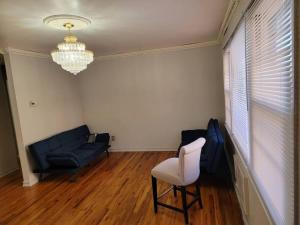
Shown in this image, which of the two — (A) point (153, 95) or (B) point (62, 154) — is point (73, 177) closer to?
(B) point (62, 154)

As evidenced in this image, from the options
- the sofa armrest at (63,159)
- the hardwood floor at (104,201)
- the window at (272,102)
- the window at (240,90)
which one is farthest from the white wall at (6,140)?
the window at (272,102)

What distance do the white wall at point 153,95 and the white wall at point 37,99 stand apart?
0.62 meters

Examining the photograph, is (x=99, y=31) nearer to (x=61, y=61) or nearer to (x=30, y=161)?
(x=61, y=61)

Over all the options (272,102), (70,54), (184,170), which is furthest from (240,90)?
(70,54)

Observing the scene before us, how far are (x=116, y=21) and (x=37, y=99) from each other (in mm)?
2437

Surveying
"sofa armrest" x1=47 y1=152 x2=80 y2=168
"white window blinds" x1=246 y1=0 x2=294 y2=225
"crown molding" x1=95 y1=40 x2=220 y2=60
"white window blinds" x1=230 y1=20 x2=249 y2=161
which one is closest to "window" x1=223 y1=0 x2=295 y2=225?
"white window blinds" x1=246 y1=0 x2=294 y2=225

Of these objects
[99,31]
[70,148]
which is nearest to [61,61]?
[99,31]

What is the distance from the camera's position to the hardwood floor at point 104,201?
2529 mm

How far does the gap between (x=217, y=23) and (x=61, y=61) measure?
214 cm

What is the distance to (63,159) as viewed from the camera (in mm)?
3725

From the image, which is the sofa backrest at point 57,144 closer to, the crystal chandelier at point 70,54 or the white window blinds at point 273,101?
the crystal chandelier at point 70,54

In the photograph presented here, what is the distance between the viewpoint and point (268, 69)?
4.18ft

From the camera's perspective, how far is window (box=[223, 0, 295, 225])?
96 centimetres

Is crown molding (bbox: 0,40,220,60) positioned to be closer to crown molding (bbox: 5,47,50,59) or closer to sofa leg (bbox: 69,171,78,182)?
crown molding (bbox: 5,47,50,59)
